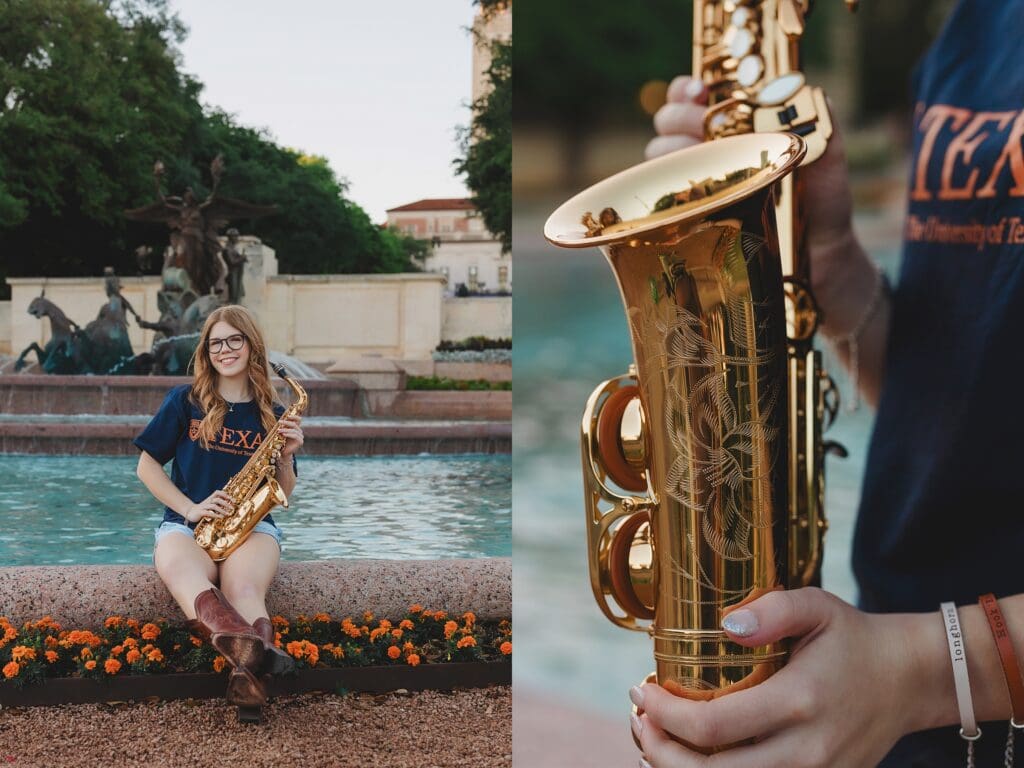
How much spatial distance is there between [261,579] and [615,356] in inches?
133

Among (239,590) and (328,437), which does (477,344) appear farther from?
(239,590)

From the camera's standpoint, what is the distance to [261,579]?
328 cm

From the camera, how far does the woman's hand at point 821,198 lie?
1488 millimetres

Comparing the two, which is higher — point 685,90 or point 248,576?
point 685,90

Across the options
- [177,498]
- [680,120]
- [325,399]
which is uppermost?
[680,120]

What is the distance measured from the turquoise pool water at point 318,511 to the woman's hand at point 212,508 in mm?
914

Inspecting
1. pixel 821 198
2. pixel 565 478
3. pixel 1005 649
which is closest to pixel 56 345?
pixel 565 478

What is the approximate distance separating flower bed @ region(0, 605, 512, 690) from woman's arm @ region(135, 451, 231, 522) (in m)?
0.50

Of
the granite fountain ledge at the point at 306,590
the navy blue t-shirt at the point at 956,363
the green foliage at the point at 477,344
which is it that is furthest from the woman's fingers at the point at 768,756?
the green foliage at the point at 477,344

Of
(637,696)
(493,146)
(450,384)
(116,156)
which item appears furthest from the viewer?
(450,384)

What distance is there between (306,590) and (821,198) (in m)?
2.71

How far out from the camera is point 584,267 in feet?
19.5

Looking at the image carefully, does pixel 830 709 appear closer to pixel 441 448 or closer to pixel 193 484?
pixel 193 484

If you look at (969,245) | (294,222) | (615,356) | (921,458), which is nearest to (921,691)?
(921,458)
